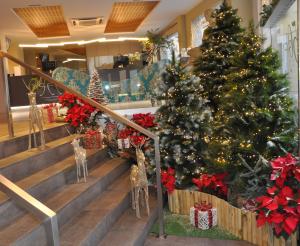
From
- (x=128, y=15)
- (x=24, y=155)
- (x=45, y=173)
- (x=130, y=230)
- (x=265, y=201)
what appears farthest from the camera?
(x=128, y=15)

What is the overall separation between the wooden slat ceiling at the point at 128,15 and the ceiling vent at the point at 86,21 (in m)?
0.35

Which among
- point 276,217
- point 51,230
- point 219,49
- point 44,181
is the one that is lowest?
point 276,217

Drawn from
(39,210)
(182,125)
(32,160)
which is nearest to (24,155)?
(32,160)

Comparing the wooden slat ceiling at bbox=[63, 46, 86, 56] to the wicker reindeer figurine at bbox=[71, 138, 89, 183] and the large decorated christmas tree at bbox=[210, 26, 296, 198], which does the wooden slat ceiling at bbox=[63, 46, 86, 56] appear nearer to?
the wicker reindeer figurine at bbox=[71, 138, 89, 183]

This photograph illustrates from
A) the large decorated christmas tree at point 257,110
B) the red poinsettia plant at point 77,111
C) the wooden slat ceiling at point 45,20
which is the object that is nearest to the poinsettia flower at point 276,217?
the large decorated christmas tree at point 257,110

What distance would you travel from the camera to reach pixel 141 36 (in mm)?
13734

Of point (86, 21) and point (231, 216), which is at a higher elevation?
point (86, 21)

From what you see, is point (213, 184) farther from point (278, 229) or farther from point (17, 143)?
point (17, 143)

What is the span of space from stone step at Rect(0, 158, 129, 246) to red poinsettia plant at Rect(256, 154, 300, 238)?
1.64 meters

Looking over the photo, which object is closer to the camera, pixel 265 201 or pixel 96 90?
pixel 265 201

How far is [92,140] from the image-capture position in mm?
4781

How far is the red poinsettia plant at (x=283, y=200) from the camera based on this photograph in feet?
8.17

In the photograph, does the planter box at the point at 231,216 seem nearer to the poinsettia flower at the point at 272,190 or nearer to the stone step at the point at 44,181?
the poinsettia flower at the point at 272,190

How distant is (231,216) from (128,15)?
7988 mm
